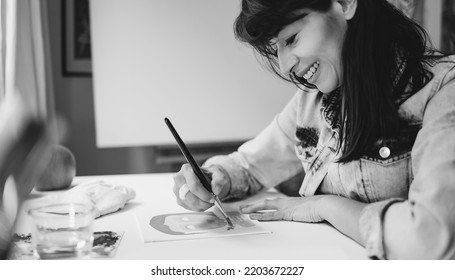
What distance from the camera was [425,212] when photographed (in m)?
0.43

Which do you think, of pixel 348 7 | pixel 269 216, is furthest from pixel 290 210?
pixel 348 7

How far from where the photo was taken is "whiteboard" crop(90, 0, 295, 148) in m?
0.94

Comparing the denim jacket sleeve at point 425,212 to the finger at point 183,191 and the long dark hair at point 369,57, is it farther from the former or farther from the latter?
the finger at point 183,191

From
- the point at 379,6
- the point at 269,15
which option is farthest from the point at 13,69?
the point at 379,6

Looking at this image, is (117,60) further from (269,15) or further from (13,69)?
(269,15)

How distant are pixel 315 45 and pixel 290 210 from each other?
22cm

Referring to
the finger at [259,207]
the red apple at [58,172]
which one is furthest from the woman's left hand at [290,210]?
the red apple at [58,172]

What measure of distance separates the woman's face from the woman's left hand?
17cm

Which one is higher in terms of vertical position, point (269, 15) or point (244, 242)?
point (269, 15)

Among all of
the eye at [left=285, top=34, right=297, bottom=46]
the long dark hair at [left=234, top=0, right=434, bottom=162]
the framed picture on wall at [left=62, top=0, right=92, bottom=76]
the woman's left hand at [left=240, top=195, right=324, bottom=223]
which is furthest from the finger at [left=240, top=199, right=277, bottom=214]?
the framed picture on wall at [left=62, top=0, right=92, bottom=76]

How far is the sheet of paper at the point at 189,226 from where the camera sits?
0.53 meters

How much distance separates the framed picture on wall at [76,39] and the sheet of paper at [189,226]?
1.59 ft

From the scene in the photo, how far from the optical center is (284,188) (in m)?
0.86
